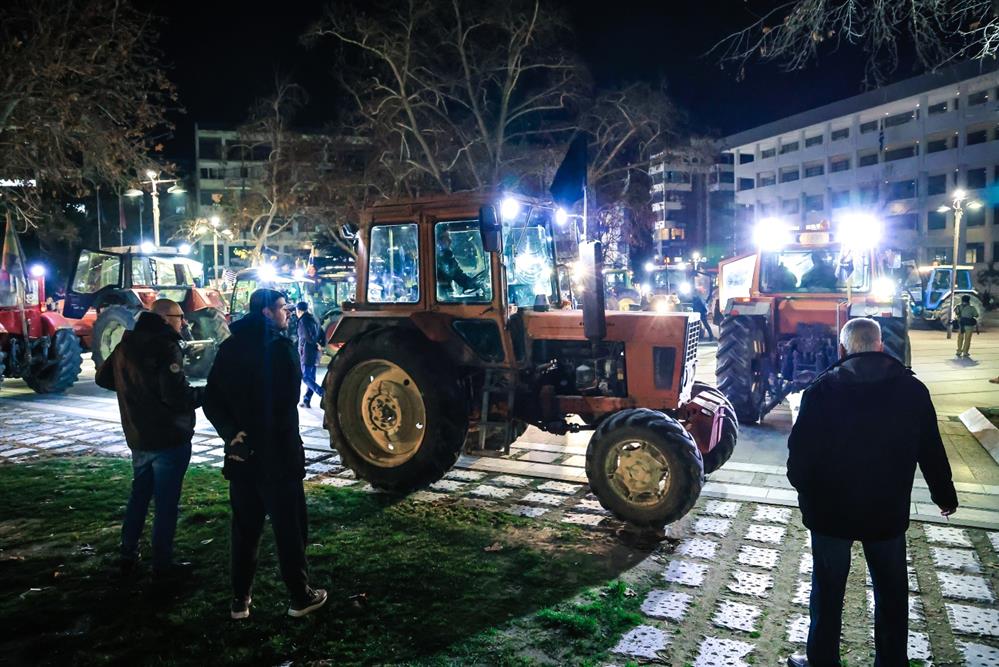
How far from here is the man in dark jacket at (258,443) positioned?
3891 mm

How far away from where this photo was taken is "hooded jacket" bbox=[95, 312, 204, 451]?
177 inches

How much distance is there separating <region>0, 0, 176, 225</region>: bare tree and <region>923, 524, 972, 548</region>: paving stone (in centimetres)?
1305

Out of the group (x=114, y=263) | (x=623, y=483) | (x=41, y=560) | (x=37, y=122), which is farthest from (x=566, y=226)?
(x=114, y=263)

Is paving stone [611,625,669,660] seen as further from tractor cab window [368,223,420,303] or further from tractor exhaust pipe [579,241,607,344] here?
tractor cab window [368,223,420,303]

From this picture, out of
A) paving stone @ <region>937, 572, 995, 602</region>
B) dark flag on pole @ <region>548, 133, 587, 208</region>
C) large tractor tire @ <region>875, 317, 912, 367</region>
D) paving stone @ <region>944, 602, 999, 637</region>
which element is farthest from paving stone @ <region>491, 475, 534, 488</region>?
large tractor tire @ <region>875, 317, 912, 367</region>

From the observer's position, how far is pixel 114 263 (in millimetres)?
14477

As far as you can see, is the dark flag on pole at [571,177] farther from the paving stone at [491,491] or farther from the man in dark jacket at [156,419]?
the man in dark jacket at [156,419]

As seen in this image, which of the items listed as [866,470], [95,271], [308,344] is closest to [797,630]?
[866,470]

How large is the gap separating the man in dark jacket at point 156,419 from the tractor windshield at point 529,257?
2.88 m

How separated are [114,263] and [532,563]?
12803mm

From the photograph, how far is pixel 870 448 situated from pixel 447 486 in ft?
13.9

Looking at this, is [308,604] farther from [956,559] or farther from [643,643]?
[956,559]

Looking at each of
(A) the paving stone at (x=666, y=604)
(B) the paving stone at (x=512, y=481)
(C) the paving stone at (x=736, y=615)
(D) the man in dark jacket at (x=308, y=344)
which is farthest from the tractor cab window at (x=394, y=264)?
(D) the man in dark jacket at (x=308, y=344)

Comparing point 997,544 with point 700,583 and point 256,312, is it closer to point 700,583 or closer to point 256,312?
point 700,583
